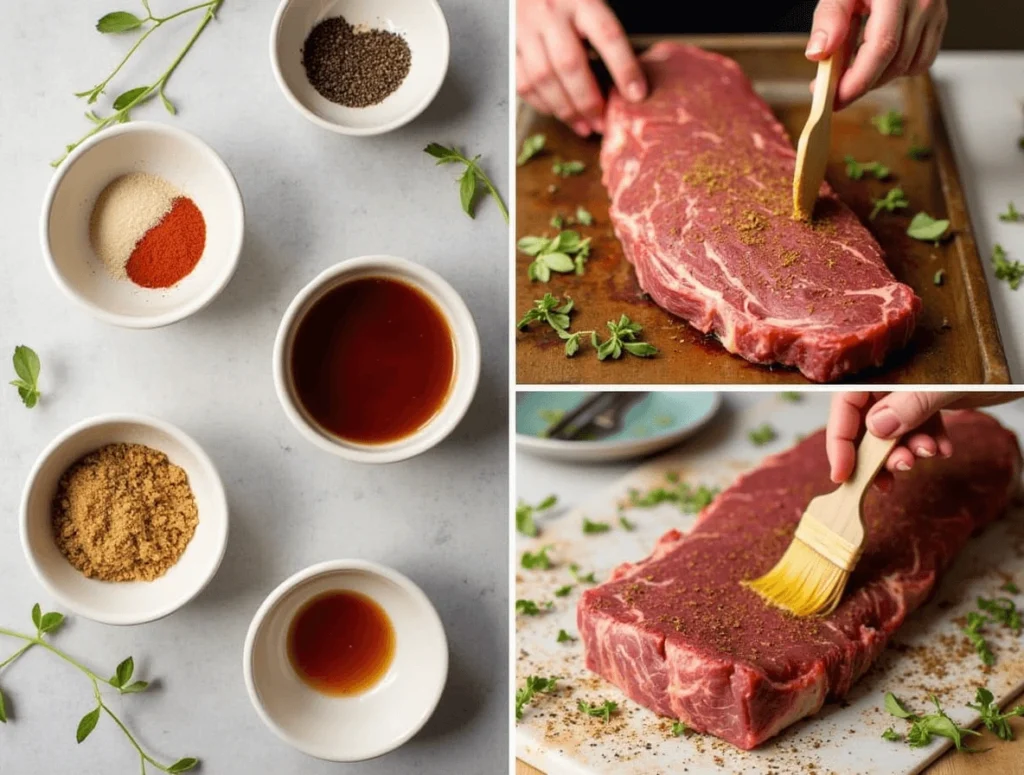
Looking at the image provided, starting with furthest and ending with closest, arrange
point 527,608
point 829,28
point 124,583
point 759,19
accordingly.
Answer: point 759,19, point 527,608, point 124,583, point 829,28

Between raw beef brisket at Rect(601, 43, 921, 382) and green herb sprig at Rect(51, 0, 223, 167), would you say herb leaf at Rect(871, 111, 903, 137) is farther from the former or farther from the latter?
green herb sprig at Rect(51, 0, 223, 167)

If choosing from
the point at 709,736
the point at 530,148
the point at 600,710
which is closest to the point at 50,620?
the point at 600,710

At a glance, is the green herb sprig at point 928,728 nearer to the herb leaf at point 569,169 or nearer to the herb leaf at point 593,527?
the herb leaf at point 593,527

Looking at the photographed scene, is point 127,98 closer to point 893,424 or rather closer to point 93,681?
point 93,681

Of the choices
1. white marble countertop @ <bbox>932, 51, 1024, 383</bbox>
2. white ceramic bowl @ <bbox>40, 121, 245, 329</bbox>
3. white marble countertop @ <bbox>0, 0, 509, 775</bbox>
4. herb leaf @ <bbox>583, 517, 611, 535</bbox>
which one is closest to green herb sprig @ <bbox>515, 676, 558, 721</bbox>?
white marble countertop @ <bbox>0, 0, 509, 775</bbox>

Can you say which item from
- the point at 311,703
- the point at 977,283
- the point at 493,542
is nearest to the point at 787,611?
the point at 493,542

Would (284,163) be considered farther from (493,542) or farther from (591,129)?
(493,542)
